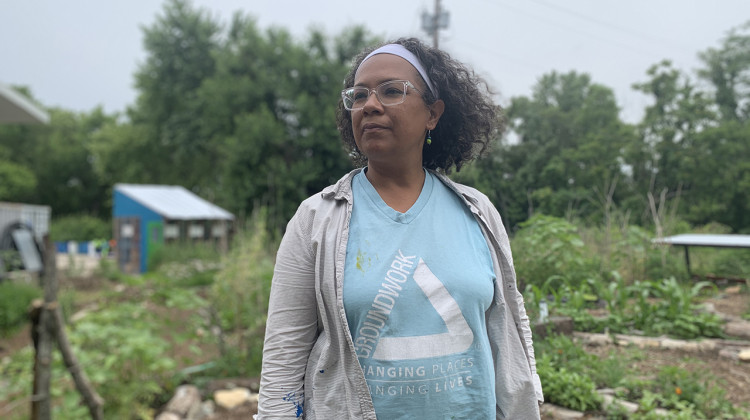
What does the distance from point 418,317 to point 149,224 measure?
1519 cm

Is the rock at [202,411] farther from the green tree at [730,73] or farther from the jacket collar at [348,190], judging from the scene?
the green tree at [730,73]

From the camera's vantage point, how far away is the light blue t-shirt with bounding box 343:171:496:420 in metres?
1.30

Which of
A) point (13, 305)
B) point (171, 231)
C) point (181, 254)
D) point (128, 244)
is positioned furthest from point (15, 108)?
point (128, 244)

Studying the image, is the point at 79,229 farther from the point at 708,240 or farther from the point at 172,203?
the point at 708,240

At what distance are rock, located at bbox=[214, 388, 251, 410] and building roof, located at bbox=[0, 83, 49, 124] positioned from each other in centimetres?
492

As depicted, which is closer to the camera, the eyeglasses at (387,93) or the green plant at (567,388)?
the eyeglasses at (387,93)

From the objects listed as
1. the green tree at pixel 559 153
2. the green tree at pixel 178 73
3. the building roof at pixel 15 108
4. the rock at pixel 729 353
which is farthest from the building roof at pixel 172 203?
the rock at pixel 729 353

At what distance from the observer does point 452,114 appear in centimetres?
171

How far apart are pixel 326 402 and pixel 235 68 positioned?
56.3 feet

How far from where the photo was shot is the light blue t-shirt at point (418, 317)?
4.25ft

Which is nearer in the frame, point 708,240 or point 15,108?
point 708,240

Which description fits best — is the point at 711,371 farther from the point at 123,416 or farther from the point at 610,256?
the point at 123,416

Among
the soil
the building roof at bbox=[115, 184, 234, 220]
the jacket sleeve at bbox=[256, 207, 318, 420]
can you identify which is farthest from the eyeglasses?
the building roof at bbox=[115, 184, 234, 220]

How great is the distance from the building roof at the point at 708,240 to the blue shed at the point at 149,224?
12731 millimetres
